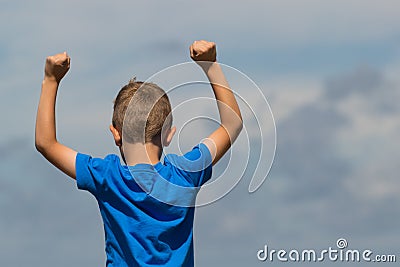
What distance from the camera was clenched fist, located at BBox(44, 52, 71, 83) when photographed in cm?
2673

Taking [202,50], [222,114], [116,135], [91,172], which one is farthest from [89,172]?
[202,50]

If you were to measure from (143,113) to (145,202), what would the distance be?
717 mm

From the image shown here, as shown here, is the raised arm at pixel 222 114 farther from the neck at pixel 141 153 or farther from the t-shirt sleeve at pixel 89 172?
the t-shirt sleeve at pixel 89 172

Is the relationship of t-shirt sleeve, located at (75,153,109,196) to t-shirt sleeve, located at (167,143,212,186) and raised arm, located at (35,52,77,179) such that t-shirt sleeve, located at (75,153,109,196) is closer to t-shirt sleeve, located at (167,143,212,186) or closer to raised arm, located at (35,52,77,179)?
raised arm, located at (35,52,77,179)

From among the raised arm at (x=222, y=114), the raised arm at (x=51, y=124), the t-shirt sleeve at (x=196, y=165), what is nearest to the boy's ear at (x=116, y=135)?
the raised arm at (x=51, y=124)

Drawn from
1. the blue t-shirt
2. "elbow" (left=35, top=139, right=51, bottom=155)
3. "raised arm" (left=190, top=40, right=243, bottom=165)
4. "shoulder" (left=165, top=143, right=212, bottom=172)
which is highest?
"raised arm" (left=190, top=40, right=243, bottom=165)

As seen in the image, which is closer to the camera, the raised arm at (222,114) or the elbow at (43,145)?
the elbow at (43,145)

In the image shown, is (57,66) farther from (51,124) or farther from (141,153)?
(141,153)

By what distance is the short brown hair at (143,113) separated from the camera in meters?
26.7

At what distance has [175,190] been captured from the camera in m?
26.9

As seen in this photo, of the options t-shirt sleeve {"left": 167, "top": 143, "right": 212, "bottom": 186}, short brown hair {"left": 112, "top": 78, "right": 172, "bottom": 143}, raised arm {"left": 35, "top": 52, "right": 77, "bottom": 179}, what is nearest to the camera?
short brown hair {"left": 112, "top": 78, "right": 172, "bottom": 143}

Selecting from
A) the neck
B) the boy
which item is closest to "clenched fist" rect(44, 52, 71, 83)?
the boy

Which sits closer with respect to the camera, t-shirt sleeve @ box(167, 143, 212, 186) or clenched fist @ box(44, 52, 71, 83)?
clenched fist @ box(44, 52, 71, 83)

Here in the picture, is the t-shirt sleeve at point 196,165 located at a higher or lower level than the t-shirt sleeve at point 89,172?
higher
